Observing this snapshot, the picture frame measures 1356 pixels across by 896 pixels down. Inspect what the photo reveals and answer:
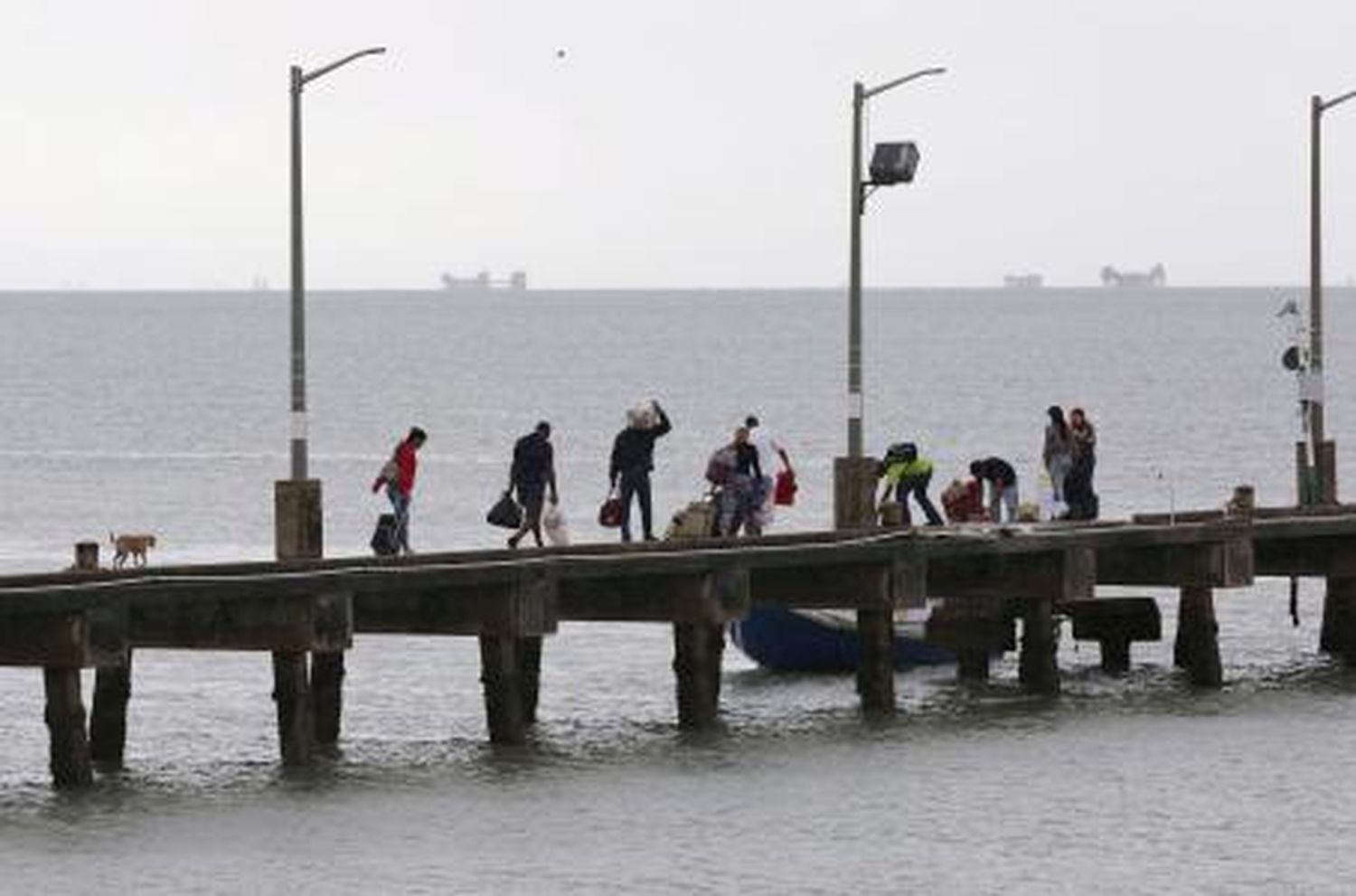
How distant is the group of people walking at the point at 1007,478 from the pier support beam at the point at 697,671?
7.15m

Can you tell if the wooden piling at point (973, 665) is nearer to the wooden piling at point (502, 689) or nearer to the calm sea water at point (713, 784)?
the calm sea water at point (713, 784)

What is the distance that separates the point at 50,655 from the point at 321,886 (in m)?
4.40

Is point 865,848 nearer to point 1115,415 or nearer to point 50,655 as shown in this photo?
point 50,655

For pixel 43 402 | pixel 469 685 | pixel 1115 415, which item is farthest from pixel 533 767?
pixel 43 402

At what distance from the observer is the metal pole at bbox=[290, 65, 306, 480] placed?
4156 centimetres

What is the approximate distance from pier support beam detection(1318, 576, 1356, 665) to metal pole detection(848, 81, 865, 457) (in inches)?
237

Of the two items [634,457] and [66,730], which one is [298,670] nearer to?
[66,730]

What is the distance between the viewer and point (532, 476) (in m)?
45.6

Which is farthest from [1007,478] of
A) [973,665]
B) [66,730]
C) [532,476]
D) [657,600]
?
[66,730]

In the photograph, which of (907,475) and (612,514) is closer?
(612,514)

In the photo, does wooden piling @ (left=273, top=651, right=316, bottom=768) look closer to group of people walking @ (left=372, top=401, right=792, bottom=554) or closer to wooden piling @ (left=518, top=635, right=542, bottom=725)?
wooden piling @ (left=518, top=635, right=542, bottom=725)

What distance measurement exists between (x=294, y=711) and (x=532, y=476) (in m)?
7.63

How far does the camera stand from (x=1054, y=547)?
1752 inches

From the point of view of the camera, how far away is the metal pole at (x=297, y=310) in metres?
41.6
